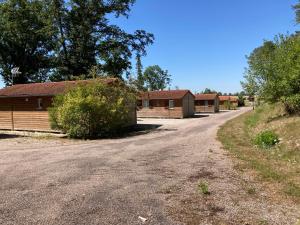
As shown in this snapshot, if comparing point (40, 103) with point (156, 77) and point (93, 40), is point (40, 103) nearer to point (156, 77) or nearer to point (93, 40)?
point (93, 40)

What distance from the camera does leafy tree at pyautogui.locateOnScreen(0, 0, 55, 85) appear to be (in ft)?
134

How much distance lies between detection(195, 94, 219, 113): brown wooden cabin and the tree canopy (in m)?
20.3

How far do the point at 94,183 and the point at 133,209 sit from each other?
2.29 meters

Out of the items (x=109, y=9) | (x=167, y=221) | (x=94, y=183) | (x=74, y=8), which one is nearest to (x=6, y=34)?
(x=74, y=8)

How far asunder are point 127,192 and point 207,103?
169ft

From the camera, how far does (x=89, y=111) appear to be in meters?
20.6

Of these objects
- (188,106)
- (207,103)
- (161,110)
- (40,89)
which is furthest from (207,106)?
(40,89)

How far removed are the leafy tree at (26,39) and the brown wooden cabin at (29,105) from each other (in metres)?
13.3

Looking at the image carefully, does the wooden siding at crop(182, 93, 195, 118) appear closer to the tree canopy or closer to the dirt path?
the tree canopy

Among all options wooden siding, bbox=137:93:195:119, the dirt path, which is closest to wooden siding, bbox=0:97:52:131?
the dirt path

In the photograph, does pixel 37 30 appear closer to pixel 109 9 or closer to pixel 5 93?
pixel 109 9

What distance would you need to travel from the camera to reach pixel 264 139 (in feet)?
50.8

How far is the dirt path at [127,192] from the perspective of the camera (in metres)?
6.20

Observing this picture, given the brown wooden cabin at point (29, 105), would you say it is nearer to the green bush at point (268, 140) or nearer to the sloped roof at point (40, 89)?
the sloped roof at point (40, 89)
